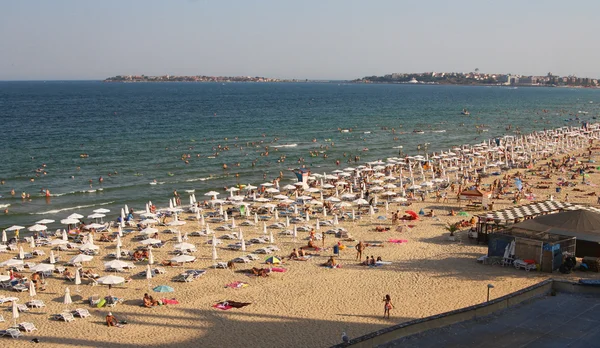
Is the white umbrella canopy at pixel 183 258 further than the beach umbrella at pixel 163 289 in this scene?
Yes

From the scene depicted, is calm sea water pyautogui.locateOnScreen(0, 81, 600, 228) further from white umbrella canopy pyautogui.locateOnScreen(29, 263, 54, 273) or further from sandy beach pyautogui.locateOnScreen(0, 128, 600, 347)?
sandy beach pyautogui.locateOnScreen(0, 128, 600, 347)

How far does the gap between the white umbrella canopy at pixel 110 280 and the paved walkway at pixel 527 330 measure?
12215mm

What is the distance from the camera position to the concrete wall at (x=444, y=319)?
11812 millimetres

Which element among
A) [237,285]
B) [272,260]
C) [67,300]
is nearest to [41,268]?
[67,300]

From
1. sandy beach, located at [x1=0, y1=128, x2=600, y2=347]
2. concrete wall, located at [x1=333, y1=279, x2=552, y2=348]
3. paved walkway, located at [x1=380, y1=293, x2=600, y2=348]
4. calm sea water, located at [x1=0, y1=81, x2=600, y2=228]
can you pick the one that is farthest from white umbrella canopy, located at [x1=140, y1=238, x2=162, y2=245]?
paved walkway, located at [x1=380, y1=293, x2=600, y2=348]

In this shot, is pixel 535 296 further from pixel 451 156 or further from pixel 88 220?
pixel 451 156

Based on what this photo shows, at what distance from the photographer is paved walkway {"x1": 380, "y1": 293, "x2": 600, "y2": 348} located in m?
12.1

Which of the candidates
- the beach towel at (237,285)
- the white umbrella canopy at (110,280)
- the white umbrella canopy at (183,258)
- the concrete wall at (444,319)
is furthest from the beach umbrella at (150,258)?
the concrete wall at (444,319)

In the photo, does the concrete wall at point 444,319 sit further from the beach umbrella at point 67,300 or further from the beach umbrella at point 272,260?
the beach umbrella at point 67,300

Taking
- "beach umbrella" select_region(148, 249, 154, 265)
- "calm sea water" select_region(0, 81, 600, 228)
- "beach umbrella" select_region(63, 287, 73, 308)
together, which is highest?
"calm sea water" select_region(0, 81, 600, 228)

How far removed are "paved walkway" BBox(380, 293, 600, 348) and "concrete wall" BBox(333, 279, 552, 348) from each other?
0.43 ft

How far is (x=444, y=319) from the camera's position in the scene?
1305cm

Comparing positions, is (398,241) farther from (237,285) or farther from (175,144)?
(175,144)

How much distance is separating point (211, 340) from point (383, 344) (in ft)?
21.8
